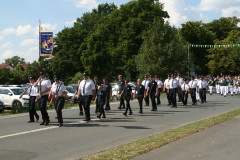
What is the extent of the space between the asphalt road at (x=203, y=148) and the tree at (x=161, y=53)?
2608 centimetres

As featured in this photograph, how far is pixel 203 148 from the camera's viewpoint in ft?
22.5

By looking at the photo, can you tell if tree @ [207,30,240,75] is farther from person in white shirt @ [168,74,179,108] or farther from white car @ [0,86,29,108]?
white car @ [0,86,29,108]

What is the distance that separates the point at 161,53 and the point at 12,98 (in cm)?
1922

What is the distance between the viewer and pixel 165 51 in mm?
34656

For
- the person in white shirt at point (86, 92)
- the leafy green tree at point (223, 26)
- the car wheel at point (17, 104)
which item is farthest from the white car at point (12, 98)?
the leafy green tree at point (223, 26)

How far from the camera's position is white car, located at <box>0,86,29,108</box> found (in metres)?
20.1

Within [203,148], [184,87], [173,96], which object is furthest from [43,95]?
[184,87]

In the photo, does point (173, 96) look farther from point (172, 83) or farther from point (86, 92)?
point (86, 92)

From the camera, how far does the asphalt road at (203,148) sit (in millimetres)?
6117

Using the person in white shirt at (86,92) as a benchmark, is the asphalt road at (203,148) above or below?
below

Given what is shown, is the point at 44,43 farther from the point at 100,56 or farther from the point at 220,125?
A: the point at 100,56

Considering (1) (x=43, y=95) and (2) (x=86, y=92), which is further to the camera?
(2) (x=86, y=92)

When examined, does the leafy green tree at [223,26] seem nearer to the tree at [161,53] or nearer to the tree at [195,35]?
the tree at [195,35]

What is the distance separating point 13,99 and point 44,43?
5937 mm
